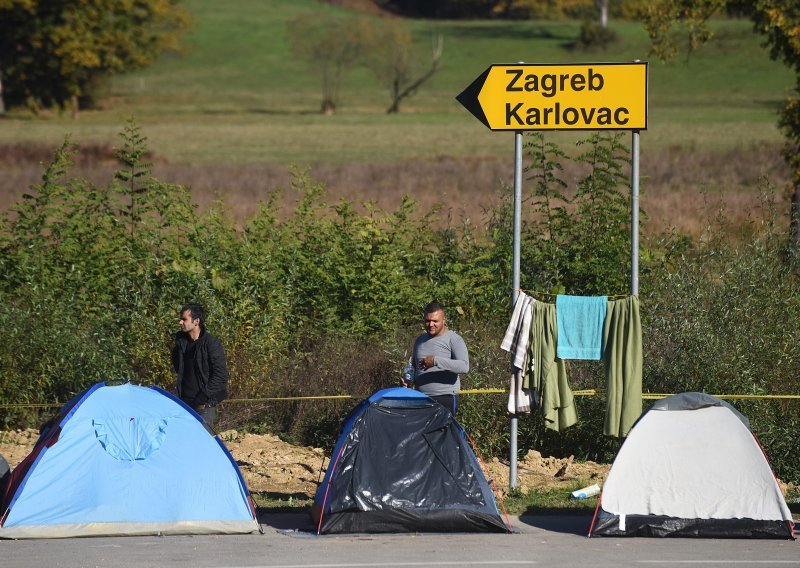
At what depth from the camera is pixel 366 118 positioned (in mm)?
66375

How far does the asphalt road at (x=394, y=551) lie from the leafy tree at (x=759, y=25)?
38.4 ft

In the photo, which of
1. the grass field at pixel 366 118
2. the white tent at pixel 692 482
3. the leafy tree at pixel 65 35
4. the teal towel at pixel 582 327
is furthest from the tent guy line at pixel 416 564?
the leafy tree at pixel 65 35

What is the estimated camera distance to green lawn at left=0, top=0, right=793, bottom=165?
49.5 m

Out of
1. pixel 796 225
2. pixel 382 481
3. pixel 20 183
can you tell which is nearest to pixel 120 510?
pixel 382 481

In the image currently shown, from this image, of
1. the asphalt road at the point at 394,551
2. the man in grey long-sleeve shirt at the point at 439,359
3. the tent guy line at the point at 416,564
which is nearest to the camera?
the tent guy line at the point at 416,564

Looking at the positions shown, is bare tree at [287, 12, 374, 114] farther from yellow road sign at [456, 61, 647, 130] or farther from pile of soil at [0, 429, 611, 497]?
yellow road sign at [456, 61, 647, 130]

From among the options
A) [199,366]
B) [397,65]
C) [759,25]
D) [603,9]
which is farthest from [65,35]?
[603,9]

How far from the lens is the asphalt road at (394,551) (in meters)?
8.61

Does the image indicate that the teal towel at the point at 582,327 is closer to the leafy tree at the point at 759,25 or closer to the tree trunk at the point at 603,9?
the leafy tree at the point at 759,25

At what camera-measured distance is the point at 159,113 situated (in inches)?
2712

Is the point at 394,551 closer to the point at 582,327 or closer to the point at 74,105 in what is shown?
the point at 582,327

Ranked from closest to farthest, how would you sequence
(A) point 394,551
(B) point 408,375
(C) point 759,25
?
(A) point 394,551, (B) point 408,375, (C) point 759,25

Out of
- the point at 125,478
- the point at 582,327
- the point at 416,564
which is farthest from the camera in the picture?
the point at 582,327

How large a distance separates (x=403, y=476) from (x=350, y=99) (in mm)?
72127
